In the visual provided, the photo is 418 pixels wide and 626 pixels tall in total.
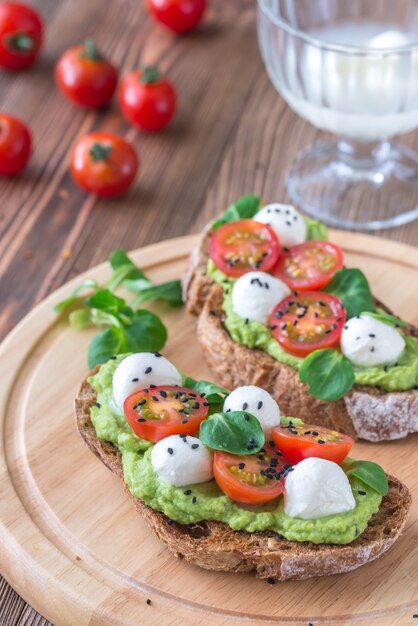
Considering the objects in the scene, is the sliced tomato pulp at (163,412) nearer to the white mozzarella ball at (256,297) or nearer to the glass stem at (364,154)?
the white mozzarella ball at (256,297)

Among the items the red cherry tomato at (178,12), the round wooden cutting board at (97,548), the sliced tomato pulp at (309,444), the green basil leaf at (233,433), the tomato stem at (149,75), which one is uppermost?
the red cherry tomato at (178,12)

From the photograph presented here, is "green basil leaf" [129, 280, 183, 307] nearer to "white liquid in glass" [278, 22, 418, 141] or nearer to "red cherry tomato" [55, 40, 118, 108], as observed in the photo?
"white liquid in glass" [278, 22, 418, 141]

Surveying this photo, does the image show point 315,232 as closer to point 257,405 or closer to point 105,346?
point 105,346

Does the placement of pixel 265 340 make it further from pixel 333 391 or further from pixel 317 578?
pixel 317 578

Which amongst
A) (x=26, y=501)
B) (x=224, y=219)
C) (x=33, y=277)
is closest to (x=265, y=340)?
(x=224, y=219)

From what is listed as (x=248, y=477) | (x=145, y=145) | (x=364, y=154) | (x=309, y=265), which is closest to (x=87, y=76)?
(x=145, y=145)

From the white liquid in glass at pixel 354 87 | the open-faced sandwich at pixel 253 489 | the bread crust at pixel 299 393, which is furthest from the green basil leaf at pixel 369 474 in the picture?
the white liquid in glass at pixel 354 87
